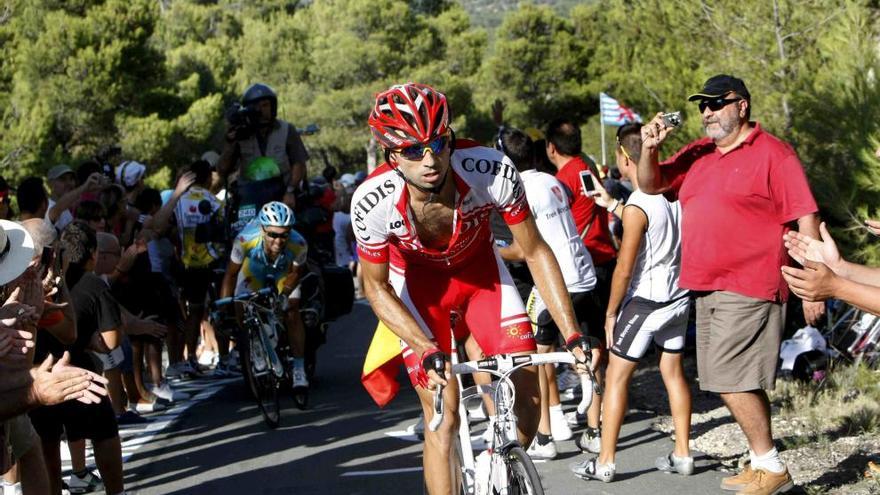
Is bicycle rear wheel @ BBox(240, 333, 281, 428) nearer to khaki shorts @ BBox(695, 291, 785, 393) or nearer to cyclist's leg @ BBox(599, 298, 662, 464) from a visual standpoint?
cyclist's leg @ BBox(599, 298, 662, 464)

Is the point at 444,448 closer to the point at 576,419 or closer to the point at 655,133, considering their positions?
the point at 655,133

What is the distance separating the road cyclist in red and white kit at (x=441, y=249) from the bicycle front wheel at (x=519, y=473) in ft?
1.73

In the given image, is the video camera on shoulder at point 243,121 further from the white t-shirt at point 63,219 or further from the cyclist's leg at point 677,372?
the cyclist's leg at point 677,372

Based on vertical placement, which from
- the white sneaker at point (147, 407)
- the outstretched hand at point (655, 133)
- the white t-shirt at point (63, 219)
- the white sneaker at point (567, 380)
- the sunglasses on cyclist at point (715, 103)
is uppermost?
the white t-shirt at point (63, 219)

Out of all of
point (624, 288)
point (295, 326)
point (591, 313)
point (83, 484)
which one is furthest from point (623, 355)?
point (295, 326)

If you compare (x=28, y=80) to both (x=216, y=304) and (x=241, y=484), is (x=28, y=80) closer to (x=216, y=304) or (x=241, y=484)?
(x=216, y=304)

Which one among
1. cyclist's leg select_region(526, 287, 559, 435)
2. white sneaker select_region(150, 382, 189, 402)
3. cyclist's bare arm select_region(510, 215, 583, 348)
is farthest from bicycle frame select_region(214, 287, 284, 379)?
cyclist's bare arm select_region(510, 215, 583, 348)

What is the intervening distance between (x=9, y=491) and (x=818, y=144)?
784 cm

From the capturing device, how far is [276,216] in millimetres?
11109

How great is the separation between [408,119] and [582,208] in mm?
4224

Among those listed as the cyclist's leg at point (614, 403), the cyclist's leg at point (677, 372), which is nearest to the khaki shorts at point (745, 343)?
the cyclist's leg at point (677, 372)

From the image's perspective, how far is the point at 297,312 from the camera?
11570mm

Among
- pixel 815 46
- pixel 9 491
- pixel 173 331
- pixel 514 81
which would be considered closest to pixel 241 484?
pixel 9 491

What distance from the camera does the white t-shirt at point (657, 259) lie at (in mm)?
7906
